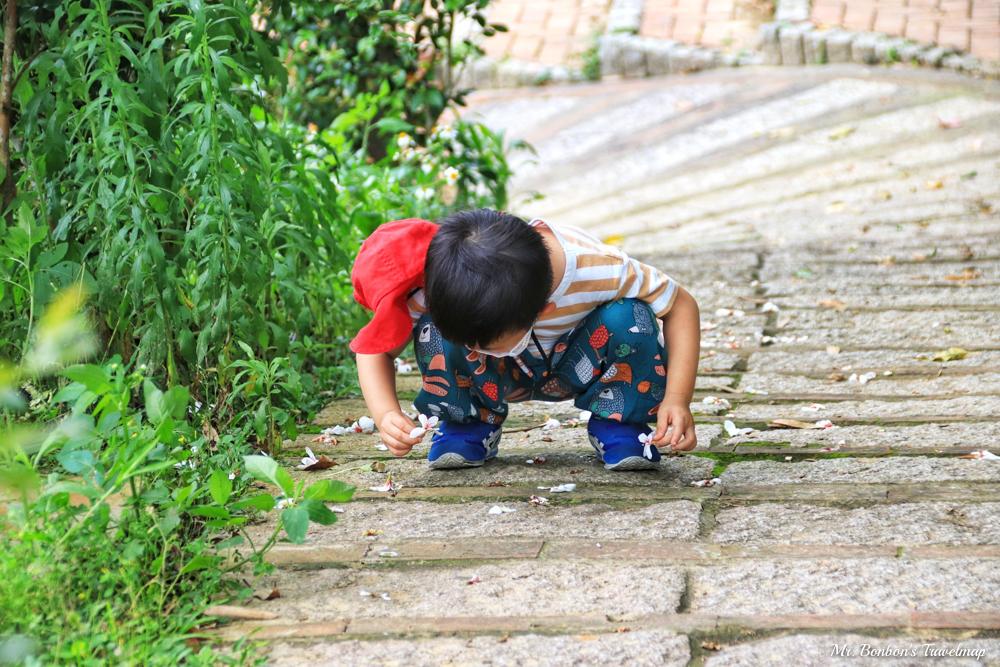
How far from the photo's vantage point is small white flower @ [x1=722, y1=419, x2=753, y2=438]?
2.13 m

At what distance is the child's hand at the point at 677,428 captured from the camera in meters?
1.77

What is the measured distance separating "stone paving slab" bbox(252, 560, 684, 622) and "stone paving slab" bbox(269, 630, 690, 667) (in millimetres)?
73

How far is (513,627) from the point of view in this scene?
1.30m

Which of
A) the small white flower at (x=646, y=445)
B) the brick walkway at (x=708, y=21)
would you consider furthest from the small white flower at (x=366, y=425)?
the brick walkway at (x=708, y=21)

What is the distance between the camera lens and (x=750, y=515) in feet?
5.39

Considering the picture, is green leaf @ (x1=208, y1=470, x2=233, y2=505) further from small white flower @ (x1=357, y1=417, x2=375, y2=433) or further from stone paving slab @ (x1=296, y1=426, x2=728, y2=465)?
small white flower @ (x1=357, y1=417, x2=375, y2=433)

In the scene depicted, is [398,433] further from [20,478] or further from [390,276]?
[20,478]

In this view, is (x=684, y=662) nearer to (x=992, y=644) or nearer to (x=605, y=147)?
(x=992, y=644)

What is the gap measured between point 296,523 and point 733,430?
1.16 metres

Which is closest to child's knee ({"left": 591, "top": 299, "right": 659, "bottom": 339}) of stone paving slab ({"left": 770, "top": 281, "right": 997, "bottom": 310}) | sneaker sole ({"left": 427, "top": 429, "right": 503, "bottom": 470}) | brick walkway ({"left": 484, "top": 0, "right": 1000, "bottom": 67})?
sneaker sole ({"left": 427, "top": 429, "right": 503, "bottom": 470})

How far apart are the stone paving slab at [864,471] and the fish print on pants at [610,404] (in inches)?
9.6

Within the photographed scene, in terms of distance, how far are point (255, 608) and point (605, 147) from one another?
5505mm

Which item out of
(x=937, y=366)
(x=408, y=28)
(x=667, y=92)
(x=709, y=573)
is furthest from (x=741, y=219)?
(x=709, y=573)

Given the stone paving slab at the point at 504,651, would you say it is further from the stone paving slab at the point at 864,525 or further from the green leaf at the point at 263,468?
the stone paving slab at the point at 864,525
